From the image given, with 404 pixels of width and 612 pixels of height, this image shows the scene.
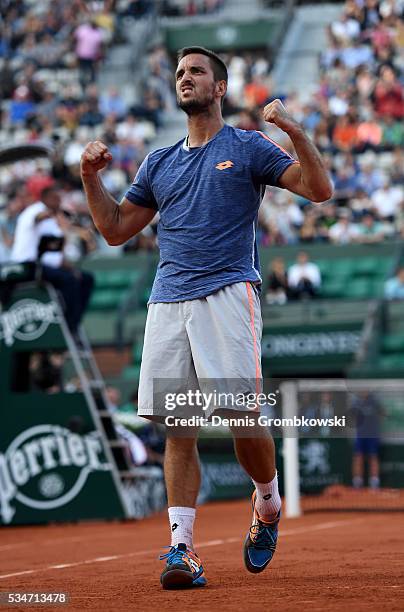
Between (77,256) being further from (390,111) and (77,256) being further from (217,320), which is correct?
(217,320)

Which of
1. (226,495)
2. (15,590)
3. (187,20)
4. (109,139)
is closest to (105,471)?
(226,495)

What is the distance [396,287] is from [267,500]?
13013mm

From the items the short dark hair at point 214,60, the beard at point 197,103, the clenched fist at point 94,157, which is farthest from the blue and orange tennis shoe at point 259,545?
the short dark hair at point 214,60

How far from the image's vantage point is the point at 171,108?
28.1m

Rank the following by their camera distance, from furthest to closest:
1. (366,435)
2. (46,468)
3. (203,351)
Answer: (366,435) → (46,468) → (203,351)

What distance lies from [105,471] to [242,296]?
298 inches

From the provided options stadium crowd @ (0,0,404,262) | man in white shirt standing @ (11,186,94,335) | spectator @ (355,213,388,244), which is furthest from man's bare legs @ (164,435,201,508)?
spectator @ (355,213,388,244)

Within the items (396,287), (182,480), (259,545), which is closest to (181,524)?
(182,480)

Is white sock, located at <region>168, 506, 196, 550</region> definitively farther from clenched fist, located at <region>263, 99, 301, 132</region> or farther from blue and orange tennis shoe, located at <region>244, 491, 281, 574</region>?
clenched fist, located at <region>263, 99, 301, 132</region>

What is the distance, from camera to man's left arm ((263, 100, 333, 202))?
5.91 meters

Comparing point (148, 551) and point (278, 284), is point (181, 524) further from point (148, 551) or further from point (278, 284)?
point (278, 284)

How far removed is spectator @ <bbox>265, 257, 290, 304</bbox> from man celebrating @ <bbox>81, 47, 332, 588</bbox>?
13263 mm

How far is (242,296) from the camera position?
6.16m

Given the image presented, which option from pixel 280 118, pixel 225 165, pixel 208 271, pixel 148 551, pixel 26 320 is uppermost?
pixel 280 118
